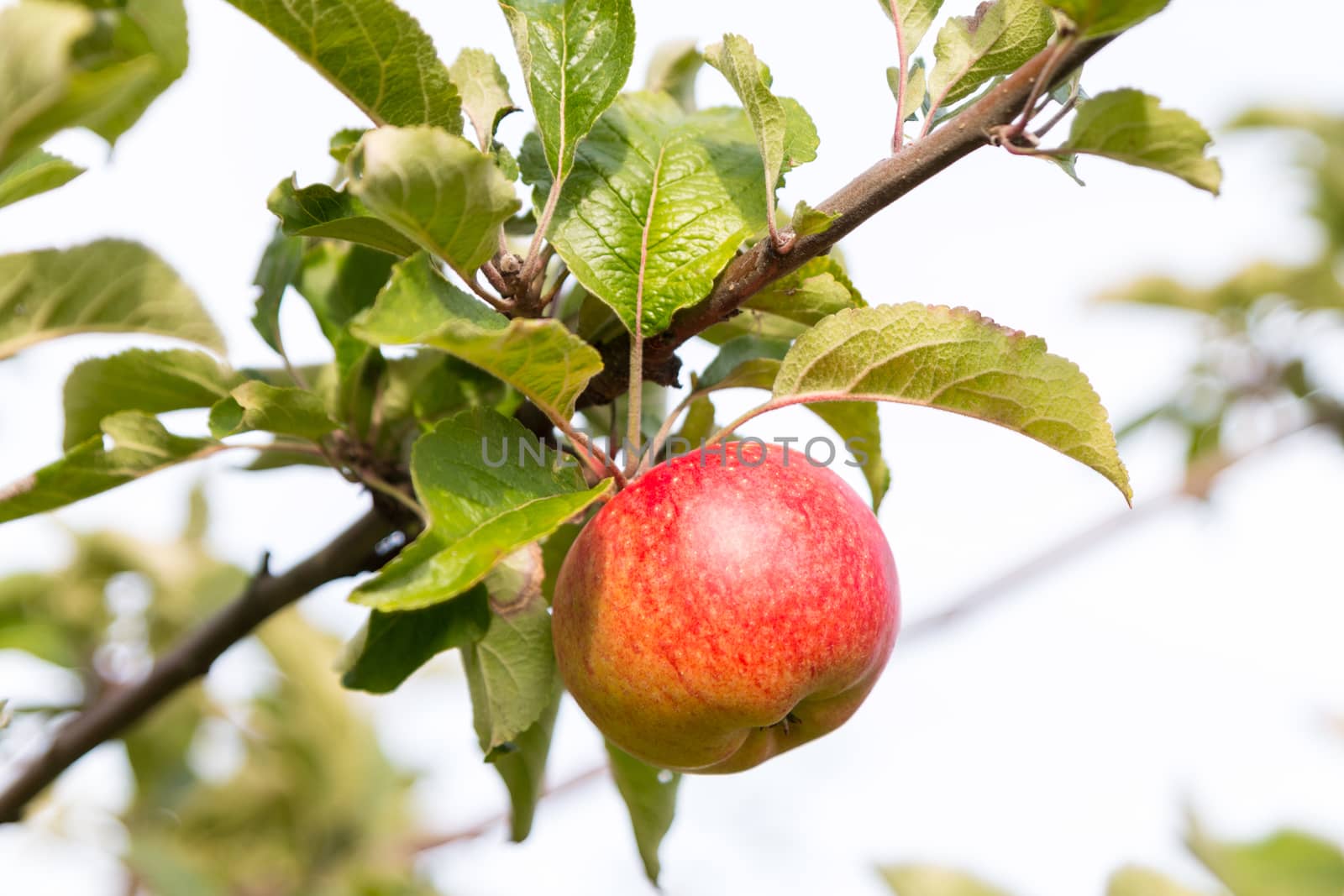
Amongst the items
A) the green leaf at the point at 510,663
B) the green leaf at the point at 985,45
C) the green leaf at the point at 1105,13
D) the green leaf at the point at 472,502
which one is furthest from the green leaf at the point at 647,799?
the green leaf at the point at 1105,13

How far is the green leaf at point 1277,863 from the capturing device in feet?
4.65

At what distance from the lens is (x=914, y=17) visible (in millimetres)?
1247

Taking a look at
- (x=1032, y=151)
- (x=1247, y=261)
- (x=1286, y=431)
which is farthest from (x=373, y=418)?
(x=1247, y=261)

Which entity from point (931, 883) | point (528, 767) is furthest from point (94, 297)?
point (931, 883)

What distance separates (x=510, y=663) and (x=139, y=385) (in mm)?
601

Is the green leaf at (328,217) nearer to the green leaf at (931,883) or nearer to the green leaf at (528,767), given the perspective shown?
the green leaf at (528,767)

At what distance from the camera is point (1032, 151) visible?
3.45ft

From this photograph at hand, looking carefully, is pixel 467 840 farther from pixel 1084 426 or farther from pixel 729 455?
pixel 1084 426

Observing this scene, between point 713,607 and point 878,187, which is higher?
point 878,187

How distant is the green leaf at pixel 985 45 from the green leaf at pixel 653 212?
→ 0.22 m

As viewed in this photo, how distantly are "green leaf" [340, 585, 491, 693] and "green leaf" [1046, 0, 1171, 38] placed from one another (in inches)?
30.8

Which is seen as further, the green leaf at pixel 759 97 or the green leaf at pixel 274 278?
the green leaf at pixel 274 278

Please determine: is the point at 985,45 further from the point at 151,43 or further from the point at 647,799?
the point at 647,799

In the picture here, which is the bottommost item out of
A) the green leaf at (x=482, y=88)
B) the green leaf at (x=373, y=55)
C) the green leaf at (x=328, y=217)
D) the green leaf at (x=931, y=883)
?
the green leaf at (x=931, y=883)
